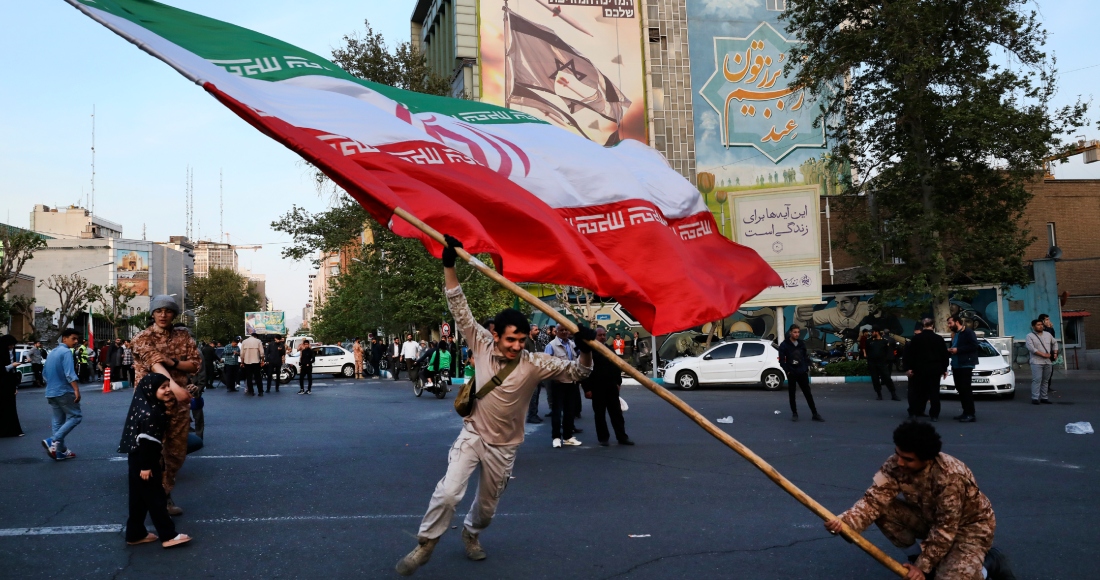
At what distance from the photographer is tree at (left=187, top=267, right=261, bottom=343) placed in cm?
11031

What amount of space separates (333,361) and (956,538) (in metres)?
34.8

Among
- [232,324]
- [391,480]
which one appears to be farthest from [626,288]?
[232,324]

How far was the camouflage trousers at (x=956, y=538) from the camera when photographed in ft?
15.6

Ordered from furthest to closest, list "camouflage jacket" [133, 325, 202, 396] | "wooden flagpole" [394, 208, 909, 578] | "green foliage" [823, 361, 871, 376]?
"green foliage" [823, 361, 871, 376], "camouflage jacket" [133, 325, 202, 396], "wooden flagpole" [394, 208, 909, 578]

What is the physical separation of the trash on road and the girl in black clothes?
39.4ft

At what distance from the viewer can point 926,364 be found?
14430 mm

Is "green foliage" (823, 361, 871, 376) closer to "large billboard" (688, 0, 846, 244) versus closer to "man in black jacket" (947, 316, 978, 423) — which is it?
"man in black jacket" (947, 316, 978, 423)

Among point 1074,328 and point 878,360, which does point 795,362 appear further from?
point 1074,328

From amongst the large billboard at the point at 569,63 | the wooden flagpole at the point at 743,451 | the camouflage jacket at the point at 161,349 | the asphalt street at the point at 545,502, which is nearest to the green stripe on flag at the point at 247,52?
the camouflage jacket at the point at 161,349

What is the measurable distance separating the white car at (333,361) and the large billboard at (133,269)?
8444 centimetres

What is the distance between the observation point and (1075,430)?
511 inches

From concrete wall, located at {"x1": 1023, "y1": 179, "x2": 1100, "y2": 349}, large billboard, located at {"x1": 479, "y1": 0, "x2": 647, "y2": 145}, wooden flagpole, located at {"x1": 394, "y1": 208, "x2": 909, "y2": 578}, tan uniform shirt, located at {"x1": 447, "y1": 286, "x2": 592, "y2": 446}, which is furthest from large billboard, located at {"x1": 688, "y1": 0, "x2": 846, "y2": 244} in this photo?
wooden flagpole, located at {"x1": 394, "y1": 208, "x2": 909, "y2": 578}

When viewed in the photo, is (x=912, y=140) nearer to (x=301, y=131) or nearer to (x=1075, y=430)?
(x=1075, y=430)

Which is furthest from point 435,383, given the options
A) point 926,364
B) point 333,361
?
point 333,361
